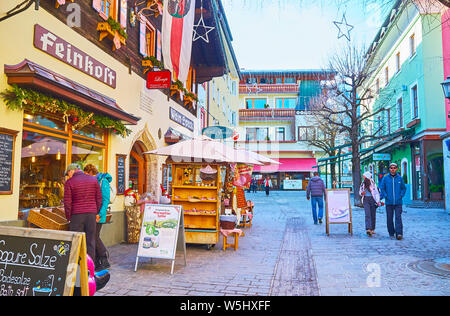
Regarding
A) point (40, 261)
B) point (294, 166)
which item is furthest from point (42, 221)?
point (294, 166)

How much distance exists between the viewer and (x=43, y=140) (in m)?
6.77

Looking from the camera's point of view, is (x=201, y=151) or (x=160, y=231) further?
(x=201, y=151)

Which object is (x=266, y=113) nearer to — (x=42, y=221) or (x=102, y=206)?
(x=102, y=206)

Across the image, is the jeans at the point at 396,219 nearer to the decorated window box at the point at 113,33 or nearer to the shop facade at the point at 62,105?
the shop facade at the point at 62,105

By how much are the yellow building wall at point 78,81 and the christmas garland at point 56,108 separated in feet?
0.43

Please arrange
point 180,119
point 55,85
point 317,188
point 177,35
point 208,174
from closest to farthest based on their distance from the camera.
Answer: point 55,85 < point 208,174 < point 177,35 < point 317,188 < point 180,119

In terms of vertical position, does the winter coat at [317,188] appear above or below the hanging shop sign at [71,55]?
below

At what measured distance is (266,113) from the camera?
42875mm

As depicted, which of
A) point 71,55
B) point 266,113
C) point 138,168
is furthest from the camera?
point 266,113

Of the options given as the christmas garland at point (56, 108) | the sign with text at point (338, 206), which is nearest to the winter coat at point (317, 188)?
the sign with text at point (338, 206)

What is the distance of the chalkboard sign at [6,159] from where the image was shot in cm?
553

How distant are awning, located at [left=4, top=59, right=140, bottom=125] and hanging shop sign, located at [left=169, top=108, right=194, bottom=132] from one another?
5.06 m

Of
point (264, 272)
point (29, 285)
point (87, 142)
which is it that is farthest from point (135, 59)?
point (29, 285)

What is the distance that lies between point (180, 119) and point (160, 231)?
8223 mm
